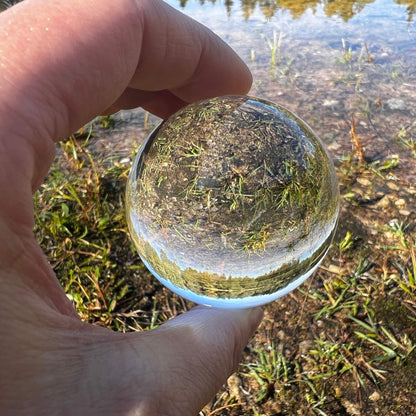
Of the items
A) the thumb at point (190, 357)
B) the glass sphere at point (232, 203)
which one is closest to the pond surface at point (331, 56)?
the glass sphere at point (232, 203)

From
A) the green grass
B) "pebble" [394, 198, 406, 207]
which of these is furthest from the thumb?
"pebble" [394, 198, 406, 207]

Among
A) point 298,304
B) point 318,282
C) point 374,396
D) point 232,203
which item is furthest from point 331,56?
point 232,203

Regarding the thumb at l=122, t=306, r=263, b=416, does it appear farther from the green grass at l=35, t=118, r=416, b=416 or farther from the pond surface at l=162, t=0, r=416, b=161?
the pond surface at l=162, t=0, r=416, b=161

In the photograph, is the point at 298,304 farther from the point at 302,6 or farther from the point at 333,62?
the point at 302,6

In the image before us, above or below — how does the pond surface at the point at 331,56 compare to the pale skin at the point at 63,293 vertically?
below

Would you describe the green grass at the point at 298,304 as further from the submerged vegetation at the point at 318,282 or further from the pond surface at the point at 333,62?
the pond surface at the point at 333,62

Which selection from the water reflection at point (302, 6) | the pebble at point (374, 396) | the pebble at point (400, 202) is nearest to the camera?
the pebble at point (374, 396)
